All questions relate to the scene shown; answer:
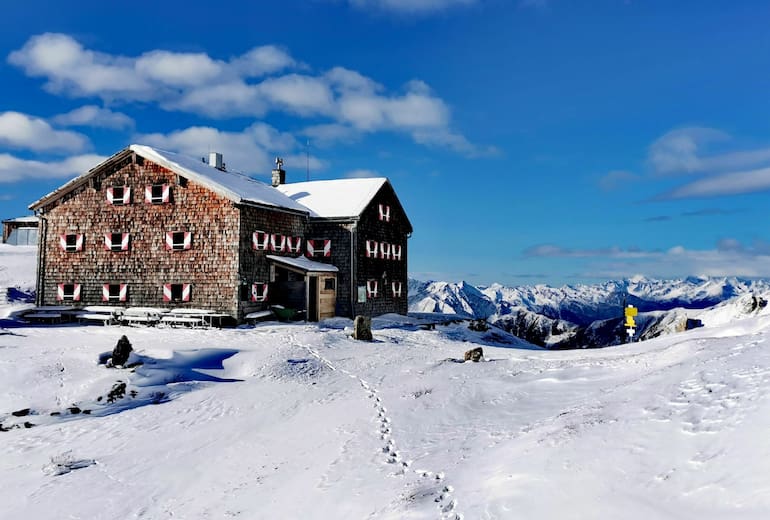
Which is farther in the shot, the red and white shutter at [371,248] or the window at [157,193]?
the red and white shutter at [371,248]

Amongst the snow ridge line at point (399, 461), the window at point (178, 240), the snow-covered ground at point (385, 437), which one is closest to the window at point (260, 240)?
the window at point (178, 240)

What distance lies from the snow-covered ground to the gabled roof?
1181 cm

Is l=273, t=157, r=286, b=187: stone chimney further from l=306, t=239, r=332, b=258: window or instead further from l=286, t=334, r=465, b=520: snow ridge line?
l=286, t=334, r=465, b=520: snow ridge line

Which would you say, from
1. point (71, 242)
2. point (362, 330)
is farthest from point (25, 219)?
point (362, 330)

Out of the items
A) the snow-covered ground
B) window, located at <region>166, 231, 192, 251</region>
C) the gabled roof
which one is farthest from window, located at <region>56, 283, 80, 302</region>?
the snow-covered ground

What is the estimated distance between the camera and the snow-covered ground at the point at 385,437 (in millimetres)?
6625

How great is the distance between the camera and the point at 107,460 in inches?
411

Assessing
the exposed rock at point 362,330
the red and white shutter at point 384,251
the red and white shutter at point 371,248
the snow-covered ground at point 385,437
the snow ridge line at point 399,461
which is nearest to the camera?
the snow-covered ground at point 385,437

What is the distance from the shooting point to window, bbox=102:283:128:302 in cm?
2936

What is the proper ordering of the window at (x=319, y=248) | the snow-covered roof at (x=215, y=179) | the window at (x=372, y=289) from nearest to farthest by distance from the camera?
the snow-covered roof at (x=215, y=179) → the window at (x=319, y=248) → the window at (x=372, y=289)

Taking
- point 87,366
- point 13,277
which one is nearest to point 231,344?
point 87,366

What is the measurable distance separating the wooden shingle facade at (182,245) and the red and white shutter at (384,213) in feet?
10.9

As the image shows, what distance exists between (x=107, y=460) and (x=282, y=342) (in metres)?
11.7

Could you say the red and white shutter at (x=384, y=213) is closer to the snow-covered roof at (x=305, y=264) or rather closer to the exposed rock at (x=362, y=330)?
the snow-covered roof at (x=305, y=264)
